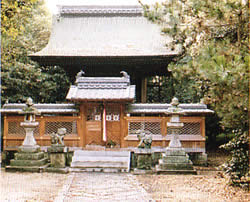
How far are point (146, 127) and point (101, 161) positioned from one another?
232 cm

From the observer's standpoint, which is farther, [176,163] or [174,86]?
Result: [174,86]

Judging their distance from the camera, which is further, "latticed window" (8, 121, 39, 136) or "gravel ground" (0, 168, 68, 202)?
"latticed window" (8, 121, 39, 136)

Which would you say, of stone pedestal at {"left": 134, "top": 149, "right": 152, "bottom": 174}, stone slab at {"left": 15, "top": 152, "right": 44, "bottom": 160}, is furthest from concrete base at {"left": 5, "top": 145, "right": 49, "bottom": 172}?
stone pedestal at {"left": 134, "top": 149, "right": 152, "bottom": 174}

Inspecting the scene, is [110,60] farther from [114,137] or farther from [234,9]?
[234,9]

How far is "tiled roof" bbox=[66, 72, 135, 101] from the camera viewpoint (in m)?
10.9

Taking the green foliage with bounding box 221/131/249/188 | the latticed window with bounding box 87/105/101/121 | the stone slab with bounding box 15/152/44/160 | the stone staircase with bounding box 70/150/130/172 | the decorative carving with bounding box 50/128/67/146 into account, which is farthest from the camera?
the latticed window with bounding box 87/105/101/121

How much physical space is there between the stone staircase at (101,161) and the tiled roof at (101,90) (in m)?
2.02

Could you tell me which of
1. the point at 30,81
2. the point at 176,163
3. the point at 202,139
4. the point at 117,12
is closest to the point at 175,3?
the point at 176,163

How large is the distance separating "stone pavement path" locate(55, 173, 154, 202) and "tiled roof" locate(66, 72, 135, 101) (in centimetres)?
295

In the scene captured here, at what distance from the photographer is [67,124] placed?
1153cm

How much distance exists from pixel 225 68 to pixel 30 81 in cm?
1480

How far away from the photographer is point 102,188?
737 cm

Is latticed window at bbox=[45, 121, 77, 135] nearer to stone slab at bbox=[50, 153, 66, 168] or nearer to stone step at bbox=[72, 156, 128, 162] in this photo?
stone step at bbox=[72, 156, 128, 162]

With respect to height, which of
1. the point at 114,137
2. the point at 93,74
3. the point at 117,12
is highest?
the point at 117,12
